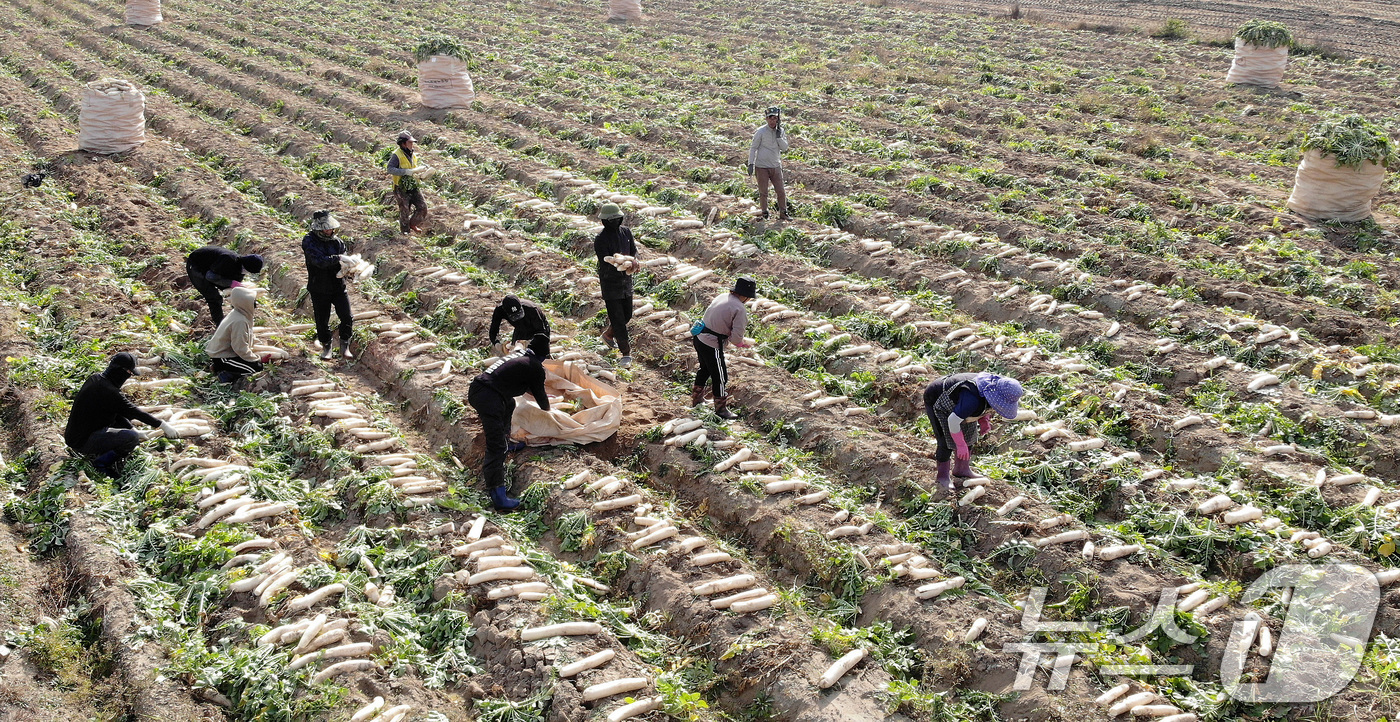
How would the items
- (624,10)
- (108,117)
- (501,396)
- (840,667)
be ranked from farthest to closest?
(624,10) < (108,117) < (501,396) < (840,667)

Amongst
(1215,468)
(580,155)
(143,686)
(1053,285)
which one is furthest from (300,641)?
(580,155)

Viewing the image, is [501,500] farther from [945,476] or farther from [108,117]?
[108,117]

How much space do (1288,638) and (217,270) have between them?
938 cm

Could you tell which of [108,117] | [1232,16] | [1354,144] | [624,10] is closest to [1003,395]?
[1354,144]

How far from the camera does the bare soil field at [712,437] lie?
6043 millimetres

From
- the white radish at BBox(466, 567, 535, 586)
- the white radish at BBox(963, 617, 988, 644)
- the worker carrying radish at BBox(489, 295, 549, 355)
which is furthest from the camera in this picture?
the worker carrying radish at BBox(489, 295, 549, 355)

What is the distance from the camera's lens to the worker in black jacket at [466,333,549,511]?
7395 mm

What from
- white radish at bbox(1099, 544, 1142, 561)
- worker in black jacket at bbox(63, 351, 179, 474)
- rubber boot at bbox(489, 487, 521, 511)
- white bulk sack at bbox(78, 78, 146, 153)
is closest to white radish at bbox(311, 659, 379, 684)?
rubber boot at bbox(489, 487, 521, 511)

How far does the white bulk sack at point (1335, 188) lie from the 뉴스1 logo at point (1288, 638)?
7.79 meters

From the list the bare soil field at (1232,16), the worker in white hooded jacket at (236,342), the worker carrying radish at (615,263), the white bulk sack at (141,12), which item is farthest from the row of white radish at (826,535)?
the white bulk sack at (141,12)

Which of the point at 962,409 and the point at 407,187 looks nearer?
the point at 962,409

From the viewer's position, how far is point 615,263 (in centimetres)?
914

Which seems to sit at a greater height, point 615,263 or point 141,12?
point 141,12

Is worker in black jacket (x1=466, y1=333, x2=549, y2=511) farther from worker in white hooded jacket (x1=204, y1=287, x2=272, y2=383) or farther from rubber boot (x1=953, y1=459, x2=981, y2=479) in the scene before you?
rubber boot (x1=953, y1=459, x2=981, y2=479)
